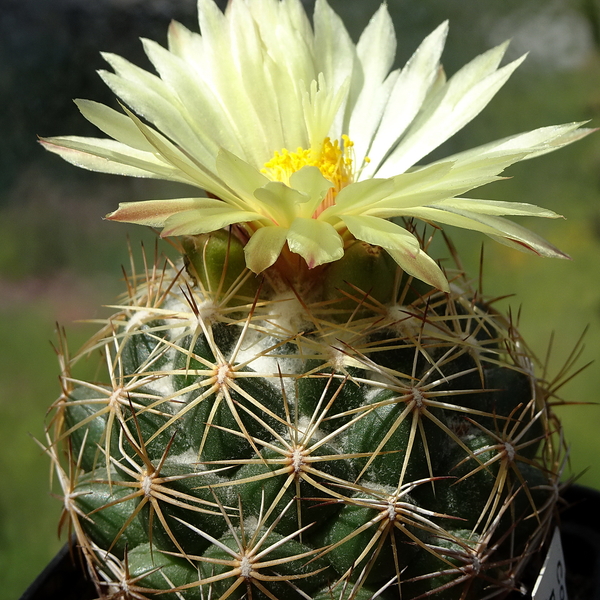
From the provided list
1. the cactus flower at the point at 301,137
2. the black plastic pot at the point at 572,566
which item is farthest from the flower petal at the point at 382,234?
the black plastic pot at the point at 572,566

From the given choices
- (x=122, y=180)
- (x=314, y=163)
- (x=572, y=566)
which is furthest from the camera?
(x=122, y=180)

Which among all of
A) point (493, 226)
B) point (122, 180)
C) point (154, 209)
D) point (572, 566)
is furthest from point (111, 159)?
point (122, 180)

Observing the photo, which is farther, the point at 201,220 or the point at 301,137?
the point at 301,137

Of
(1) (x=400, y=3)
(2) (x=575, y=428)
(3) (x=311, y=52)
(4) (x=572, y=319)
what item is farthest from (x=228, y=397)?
(1) (x=400, y=3)

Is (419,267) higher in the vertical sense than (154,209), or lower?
lower

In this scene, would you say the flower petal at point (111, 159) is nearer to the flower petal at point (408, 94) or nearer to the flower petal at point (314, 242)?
the flower petal at point (314, 242)

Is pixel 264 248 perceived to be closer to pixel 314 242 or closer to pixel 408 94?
pixel 314 242
